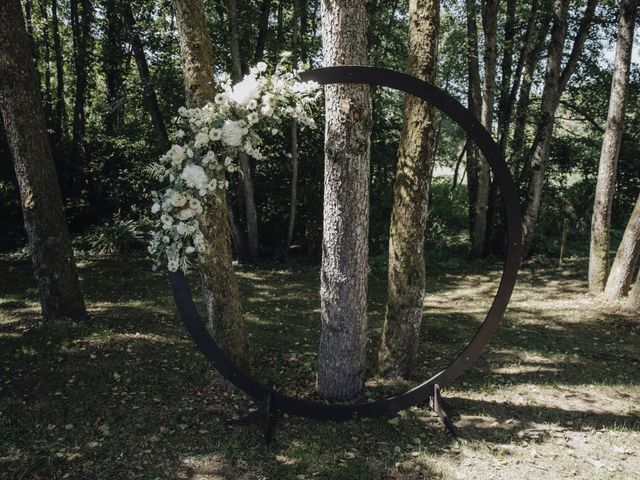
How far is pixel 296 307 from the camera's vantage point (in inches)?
305

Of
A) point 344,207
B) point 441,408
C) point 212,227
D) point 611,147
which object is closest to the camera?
point 344,207

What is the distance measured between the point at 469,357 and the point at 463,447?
743 mm

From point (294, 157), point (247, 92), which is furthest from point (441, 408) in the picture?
point (294, 157)

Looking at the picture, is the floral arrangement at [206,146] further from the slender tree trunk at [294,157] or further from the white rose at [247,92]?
the slender tree trunk at [294,157]

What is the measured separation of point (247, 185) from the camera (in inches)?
399

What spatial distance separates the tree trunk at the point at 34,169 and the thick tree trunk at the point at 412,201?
4.04 meters

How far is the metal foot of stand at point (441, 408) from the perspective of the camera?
4015 millimetres

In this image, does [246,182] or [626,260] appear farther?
[246,182]

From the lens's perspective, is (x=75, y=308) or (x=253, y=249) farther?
(x=253, y=249)

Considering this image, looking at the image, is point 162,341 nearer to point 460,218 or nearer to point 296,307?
point 296,307

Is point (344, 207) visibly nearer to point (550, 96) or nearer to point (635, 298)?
point (635, 298)

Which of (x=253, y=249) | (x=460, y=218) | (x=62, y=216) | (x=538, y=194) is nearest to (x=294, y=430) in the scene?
(x=62, y=216)

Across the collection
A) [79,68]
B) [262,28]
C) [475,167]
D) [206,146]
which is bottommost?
[206,146]

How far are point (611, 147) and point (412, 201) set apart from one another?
5.20m
